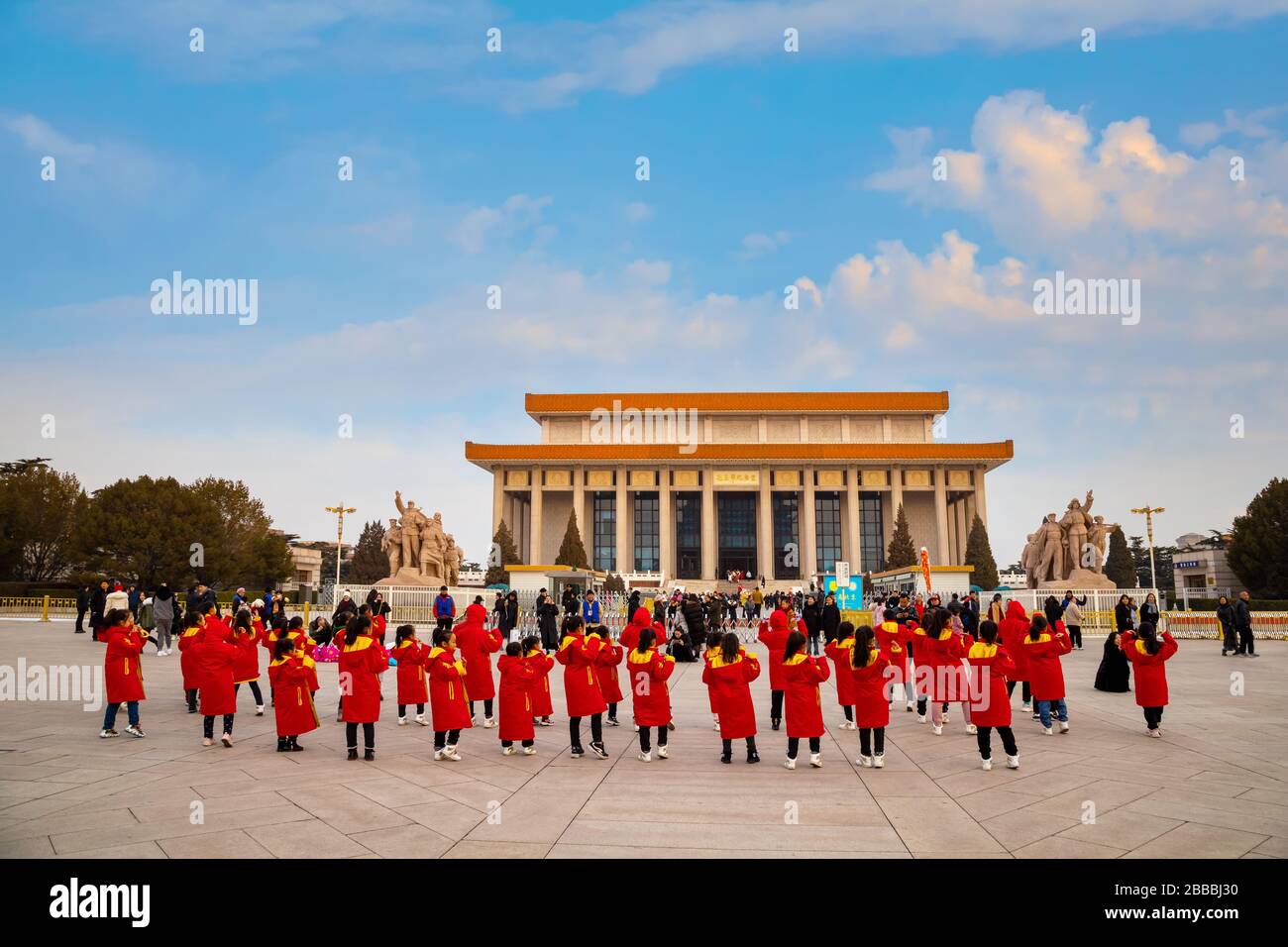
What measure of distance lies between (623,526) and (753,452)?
11105 millimetres

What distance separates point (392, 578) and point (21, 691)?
55.0ft

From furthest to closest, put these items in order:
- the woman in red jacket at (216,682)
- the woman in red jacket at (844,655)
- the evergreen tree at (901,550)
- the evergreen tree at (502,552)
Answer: the evergreen tree at (901,550) → the evergreen tree at (502,552) → the woman in red jacket at (844,655) → the woman in red jacket at (216,682)

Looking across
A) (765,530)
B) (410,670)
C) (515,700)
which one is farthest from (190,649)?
(765,530)

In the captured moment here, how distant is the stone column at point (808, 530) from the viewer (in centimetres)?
5812

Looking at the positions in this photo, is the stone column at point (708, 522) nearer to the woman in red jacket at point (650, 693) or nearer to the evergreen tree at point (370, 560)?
the evergreen tree at point (370, 560)

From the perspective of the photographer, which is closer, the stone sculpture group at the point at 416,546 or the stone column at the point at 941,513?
the stone sculpture group at the point at 416,546

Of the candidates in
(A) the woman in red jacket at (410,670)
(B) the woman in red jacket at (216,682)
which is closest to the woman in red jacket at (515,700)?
(A) the woman in red jacket at (410,670)

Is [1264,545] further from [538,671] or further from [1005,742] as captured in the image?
[538,671]

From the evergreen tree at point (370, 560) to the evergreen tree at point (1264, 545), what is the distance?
2156 inches

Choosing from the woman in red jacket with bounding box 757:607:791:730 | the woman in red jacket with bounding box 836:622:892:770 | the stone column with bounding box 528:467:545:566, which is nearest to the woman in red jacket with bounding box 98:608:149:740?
the woman in red jacket with bounding box 757:607:791:730

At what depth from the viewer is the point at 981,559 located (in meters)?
47.7

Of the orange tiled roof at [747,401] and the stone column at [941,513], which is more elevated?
the orange tiled roof at [747,401]
